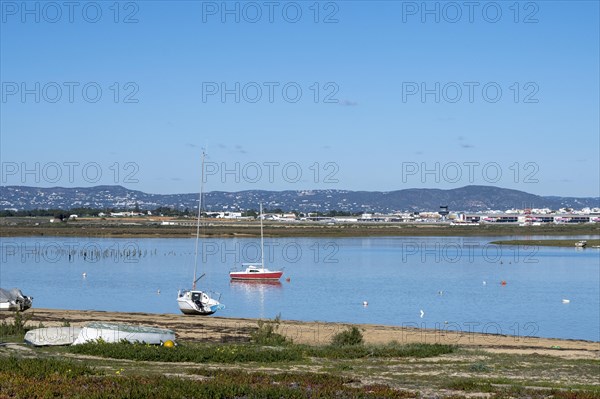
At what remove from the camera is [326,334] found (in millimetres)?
35000

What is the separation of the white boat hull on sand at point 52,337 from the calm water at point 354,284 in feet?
75.6

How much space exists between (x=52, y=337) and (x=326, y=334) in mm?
14526

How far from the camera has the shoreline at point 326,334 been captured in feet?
101

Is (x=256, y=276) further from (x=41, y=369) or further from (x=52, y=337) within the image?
(x=41, y=369)

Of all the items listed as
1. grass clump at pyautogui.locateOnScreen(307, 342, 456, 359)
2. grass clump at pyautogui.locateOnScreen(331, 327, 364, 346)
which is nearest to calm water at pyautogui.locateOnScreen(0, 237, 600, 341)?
grass clump at pyautogui.locateOnScreen(331, 327, 364, 346)

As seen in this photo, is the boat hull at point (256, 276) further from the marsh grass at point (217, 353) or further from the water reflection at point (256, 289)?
the marsh grass at point (217, 353)

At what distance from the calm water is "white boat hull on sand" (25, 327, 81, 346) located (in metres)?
23.0

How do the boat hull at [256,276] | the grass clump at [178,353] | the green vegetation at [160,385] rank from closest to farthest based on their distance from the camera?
the green vegetation at [160,385]
the grass clump at [178,353]
the boat hull at [256,276]

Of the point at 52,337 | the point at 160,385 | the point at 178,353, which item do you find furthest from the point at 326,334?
the point at 160,385

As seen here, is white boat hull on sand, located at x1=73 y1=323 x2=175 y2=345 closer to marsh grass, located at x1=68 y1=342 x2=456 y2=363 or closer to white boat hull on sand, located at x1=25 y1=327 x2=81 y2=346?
white boat hull on sand, located at x1=25 y1=327 x2=81 y2=346

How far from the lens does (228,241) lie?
142750 millimetres

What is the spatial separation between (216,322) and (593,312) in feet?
75.9

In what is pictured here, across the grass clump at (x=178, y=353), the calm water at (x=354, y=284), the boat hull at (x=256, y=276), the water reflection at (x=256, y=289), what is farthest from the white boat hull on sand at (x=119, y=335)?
the boat hull at (x=256, y=276)

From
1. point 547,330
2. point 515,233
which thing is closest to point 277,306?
point 547,330
